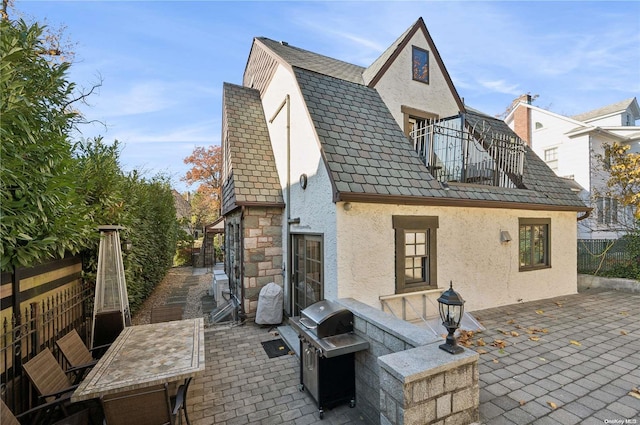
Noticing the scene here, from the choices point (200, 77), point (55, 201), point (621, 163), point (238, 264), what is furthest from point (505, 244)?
point (200, 77)

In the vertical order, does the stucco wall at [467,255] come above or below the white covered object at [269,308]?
above

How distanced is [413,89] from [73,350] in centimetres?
872

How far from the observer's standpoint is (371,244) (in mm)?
5113

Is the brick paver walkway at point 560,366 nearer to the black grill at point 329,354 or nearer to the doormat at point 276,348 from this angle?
the black grill at point 329,354

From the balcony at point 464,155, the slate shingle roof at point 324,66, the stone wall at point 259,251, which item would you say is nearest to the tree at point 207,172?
the slate shingle roof at point 324,66

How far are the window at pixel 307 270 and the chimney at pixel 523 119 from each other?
61.5 feet

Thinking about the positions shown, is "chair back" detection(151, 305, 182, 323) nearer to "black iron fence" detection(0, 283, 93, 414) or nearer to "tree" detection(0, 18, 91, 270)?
"black iron fence" detection(0, 283, 93, 414)

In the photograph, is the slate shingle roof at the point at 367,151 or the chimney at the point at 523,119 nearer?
the slate shingle roof at the point at 367,151

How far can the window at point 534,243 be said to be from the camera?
7.43m

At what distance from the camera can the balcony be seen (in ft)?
22.1

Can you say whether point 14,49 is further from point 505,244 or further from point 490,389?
point 505,244

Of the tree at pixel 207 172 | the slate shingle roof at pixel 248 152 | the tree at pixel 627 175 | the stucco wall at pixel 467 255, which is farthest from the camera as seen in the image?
the tree at pixel 207 172

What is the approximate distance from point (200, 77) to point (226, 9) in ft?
9.83

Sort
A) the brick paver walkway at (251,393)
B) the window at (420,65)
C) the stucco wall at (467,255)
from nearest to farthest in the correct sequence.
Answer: the brick paver walkway at (251,393) < the stucco wall at (467,255) < the window at (420,65)
